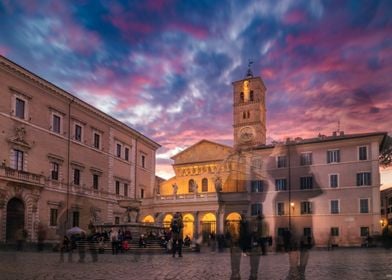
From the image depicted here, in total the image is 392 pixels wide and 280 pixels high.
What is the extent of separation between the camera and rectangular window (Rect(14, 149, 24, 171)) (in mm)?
38625

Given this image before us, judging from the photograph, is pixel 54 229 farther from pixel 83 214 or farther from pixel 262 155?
pixel 262 155

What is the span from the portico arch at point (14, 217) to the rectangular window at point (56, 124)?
8.12 metres

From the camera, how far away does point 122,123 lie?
56.2 meters

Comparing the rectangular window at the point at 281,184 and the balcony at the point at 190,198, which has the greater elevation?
the rectangular window at the point at 281,184

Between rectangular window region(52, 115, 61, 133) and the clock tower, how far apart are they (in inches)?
1862

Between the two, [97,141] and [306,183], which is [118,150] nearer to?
[97,141]

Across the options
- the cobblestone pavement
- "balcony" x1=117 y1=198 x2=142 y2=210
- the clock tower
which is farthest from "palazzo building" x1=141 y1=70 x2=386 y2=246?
the cobblestone pavement

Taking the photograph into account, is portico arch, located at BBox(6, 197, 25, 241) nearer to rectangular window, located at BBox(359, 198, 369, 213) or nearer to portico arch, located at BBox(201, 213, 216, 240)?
portico arch, located at BBox(201, 213, 216, 240)

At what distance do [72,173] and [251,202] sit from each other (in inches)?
833

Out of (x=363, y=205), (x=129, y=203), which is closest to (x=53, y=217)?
(x=129, y=203)

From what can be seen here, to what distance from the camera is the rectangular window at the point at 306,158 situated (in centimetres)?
5588

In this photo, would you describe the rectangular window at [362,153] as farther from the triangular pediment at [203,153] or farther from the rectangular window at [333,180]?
the triangular pediment at [203,153]

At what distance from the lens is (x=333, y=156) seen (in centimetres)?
5466

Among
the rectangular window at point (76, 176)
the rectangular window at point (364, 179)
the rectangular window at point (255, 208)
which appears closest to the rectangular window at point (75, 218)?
the rectangular window at point (76, 176)
